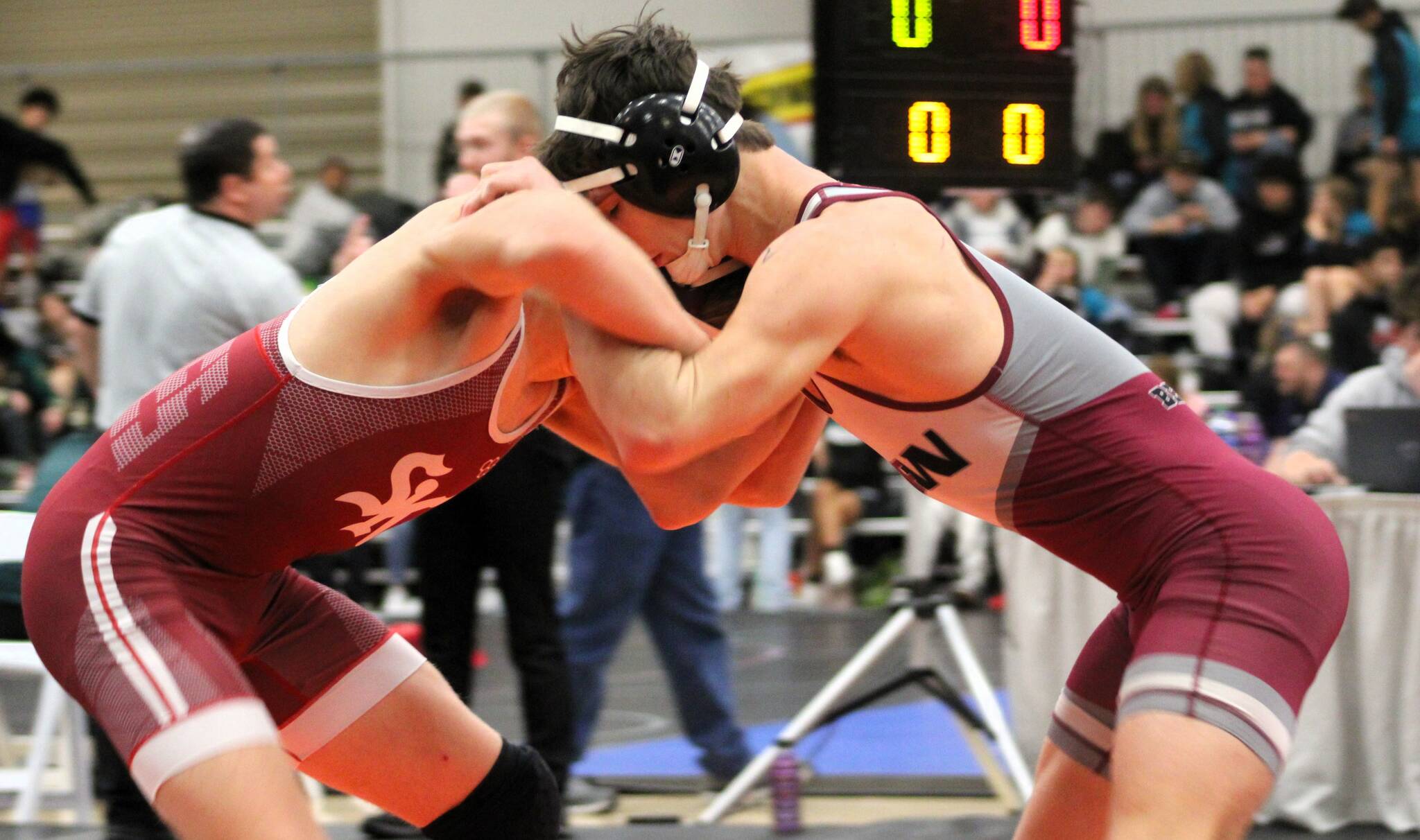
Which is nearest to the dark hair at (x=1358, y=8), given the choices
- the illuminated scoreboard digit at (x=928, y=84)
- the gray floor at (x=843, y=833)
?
the illuminated scoreboard digit at (x=928, y=84)

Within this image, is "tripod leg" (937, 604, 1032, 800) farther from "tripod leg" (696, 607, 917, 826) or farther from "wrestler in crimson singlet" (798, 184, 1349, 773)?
"wrestler in crimson singlet" (798, 184, 1349, 773)

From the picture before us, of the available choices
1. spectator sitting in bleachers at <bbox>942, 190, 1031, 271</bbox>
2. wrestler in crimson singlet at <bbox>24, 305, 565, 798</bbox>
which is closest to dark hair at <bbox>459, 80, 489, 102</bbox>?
spectator sitting in bleachers at <bbox>942, 190, 1031, 271</bbox>

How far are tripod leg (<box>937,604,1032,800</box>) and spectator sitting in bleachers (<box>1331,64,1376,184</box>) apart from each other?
6325 mm

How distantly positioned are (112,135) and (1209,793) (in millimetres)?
12804

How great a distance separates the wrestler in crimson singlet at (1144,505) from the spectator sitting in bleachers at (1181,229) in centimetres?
755

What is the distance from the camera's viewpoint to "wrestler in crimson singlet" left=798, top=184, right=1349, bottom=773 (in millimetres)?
2037

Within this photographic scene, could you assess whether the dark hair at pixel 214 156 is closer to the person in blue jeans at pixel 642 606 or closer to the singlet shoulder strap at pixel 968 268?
the person in blue jeans at pixel 642 606

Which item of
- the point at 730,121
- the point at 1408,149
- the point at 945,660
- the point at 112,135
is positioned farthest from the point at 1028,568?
the point at 112,135

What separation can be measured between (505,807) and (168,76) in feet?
37.8

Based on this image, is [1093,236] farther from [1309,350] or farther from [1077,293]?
[1309,350]

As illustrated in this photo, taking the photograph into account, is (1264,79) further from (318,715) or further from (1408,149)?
(318,715)

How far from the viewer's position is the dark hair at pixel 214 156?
404cm

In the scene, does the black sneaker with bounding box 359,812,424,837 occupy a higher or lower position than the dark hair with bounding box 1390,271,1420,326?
lower

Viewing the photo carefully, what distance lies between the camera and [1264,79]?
9.96 meters
